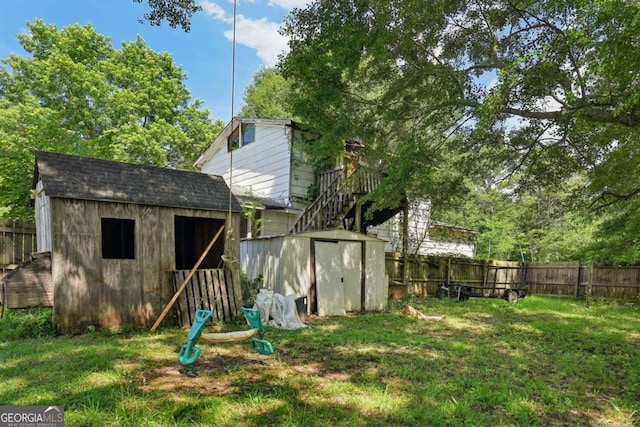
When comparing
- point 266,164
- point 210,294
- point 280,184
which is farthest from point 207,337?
point 266,164

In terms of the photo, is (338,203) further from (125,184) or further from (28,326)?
(28,326)

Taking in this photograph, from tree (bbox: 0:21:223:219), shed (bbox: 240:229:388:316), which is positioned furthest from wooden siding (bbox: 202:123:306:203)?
tree (bbox: 0:21:223:219)

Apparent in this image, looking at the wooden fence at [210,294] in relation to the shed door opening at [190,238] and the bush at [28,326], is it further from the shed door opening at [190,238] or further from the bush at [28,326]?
the shed door opening at [190,238]

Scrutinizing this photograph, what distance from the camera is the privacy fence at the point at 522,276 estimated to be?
1343 centimetres

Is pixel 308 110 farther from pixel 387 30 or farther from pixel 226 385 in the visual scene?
pixel 226 385

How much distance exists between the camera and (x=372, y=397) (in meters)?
3.92

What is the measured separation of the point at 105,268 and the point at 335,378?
478cm

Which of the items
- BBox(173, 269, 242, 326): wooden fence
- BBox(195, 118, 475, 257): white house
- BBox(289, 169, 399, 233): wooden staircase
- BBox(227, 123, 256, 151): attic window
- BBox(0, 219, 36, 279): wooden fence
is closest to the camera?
BBox(173, 269, 242, 326): wooden fence

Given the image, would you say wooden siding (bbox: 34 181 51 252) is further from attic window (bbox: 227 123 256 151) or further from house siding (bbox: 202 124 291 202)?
attic window (bbox: 227 123 256 151)

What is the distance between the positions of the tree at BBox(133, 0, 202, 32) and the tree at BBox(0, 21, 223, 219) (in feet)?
37.5

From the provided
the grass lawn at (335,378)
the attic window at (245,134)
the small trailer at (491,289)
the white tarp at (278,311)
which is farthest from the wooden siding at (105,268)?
the small trailer at (491,289)

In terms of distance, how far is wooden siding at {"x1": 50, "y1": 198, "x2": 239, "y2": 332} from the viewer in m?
6.23

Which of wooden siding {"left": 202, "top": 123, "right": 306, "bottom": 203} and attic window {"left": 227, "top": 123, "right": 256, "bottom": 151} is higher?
attic window {"left": 227, "top": 123, "right": 256, "bottom": 151}
